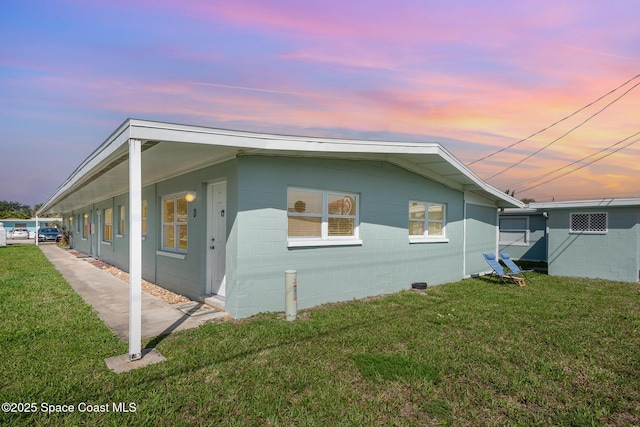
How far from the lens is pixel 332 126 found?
11.3 metres

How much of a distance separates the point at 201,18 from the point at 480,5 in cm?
588

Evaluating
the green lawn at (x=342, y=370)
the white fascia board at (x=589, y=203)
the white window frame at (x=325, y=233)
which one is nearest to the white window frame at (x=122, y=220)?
the green lawn at (x=342, y=370)

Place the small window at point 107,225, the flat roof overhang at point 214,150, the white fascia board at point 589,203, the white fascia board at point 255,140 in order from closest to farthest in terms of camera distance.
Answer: the white fascia board at point 255,140 < the flat roof overhang at point 214,150 < the white fascia board at point 589,203 < the small window at point 107,225

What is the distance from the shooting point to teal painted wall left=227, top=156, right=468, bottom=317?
626 centimetres

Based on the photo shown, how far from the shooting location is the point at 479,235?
42.2ft

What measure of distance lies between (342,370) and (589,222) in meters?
12.5

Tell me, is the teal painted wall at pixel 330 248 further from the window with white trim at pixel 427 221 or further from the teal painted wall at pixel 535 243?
Result: the teal painted wall at pixel 535 243

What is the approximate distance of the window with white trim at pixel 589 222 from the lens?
1221 cm

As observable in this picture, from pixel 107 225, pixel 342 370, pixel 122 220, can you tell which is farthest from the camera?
pixel 107 225

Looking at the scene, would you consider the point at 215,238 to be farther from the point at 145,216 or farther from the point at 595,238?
the point at 595,238

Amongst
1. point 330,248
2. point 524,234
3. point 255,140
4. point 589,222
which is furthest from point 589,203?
point 255,140

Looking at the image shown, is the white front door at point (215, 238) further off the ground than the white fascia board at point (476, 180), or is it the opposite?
the white fascia board at point (476, 180)

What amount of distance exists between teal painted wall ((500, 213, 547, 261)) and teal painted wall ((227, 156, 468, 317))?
8.22m

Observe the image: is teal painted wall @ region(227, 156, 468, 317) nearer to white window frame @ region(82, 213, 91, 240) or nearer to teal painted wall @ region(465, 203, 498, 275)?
teal painted wall @ region(465, 203, 498, 275)
